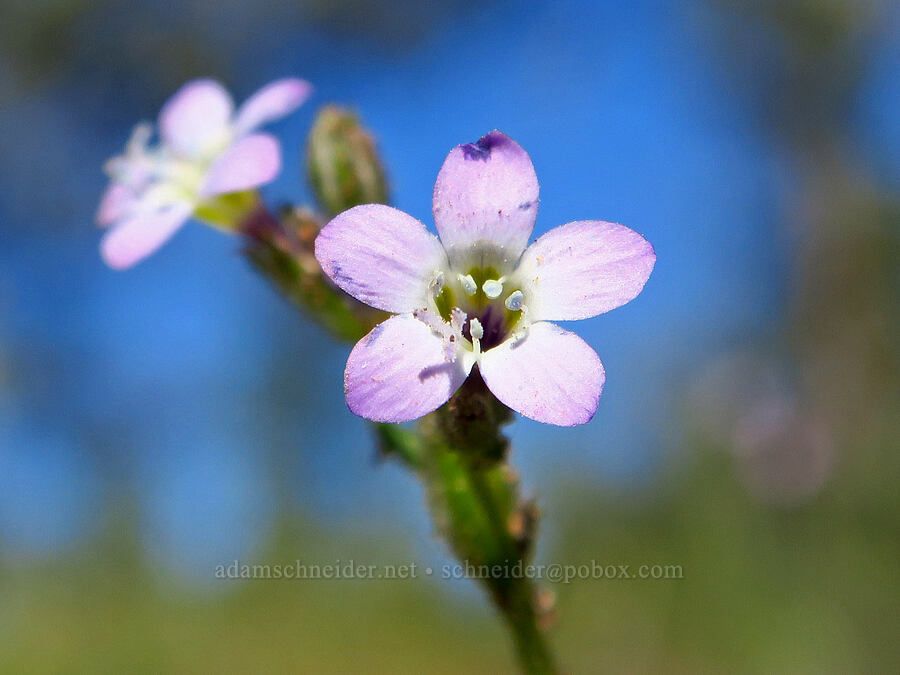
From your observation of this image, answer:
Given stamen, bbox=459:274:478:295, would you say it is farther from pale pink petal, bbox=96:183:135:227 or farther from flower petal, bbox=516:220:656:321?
pale pink petal, bbox=96:183:135:227

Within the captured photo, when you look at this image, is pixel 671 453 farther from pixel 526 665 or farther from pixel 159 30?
pixel 159 30

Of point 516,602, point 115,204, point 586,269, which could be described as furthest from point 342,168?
point 516,602

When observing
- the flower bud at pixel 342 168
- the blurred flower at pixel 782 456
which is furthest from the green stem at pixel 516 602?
the blurred flower at pixel 782 456

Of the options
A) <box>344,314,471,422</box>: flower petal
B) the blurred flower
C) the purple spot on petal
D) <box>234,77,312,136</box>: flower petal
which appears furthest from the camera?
the blurred flower

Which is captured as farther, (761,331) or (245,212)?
(761,331)

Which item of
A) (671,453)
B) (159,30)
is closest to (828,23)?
(671,453)

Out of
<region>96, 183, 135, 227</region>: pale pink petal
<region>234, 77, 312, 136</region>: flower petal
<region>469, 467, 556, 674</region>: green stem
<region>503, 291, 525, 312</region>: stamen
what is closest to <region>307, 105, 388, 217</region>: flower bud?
<region>234, 77, 312, 136</region>: flower petal

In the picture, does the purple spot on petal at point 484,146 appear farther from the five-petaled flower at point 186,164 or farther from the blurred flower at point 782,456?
the blurred flower at point 782,456
